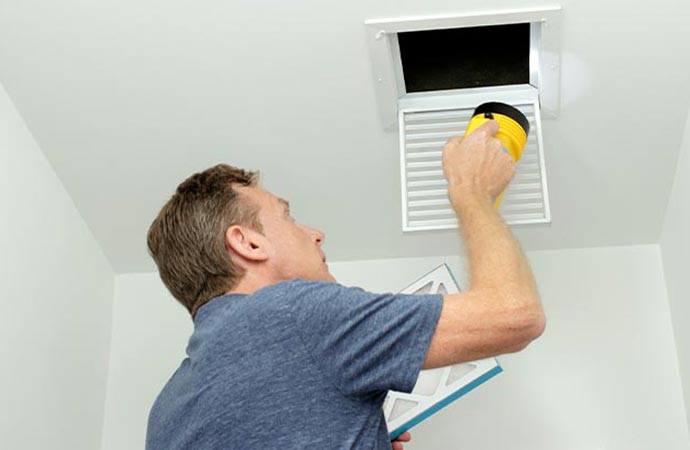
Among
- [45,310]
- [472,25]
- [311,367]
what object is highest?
[472,25]

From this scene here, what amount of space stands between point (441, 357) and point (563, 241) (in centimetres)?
129

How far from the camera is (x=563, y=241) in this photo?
2330 mm

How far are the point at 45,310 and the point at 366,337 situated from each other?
4.12 feet

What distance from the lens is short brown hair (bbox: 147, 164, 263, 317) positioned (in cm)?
133

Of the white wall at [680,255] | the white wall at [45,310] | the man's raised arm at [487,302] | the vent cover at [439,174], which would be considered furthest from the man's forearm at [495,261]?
the white wall at [45,310]

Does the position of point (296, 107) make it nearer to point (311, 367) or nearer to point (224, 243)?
point (224, 243)

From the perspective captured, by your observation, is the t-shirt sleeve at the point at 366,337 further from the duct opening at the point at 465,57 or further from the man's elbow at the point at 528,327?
the duct opening at the point at 465,57

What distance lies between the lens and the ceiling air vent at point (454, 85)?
178cm

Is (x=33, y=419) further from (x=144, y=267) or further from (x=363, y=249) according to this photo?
(x=363, y=249)

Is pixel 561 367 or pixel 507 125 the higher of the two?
pixel 507 125

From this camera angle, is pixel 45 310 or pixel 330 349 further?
pixel 45 310

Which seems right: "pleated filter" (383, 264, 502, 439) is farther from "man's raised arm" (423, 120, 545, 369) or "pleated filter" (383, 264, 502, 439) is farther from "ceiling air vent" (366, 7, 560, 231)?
"man's raised arm" (423, 120, 545, 369)

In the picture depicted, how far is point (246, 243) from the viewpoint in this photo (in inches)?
52.4

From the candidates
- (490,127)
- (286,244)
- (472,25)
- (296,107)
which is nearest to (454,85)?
(472,25)
